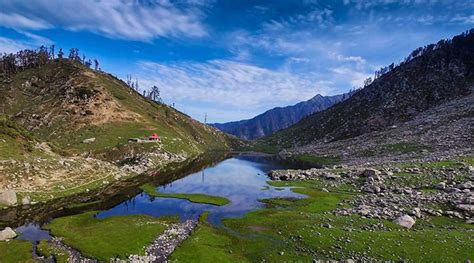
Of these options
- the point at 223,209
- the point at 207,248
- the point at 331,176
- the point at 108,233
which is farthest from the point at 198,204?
the point at 331,176

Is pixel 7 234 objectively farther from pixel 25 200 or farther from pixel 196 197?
pixel 196 197

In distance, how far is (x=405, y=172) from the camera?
3076 inches

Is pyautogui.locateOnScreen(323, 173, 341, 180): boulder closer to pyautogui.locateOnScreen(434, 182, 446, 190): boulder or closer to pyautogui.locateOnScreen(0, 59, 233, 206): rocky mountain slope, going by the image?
pyautogui.locateOnScreen(434, 182, 446, 190): boulder

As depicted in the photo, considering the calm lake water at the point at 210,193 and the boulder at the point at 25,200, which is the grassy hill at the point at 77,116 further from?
the boulder at the point at 25,200

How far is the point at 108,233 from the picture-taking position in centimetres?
4675

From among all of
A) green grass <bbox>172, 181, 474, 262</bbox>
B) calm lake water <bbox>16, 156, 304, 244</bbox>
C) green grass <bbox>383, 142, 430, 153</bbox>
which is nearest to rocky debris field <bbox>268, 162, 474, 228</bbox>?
green grass <bbox>172, 181, 474, 262</bbox>

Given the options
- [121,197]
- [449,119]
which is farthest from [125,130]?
[449,119]

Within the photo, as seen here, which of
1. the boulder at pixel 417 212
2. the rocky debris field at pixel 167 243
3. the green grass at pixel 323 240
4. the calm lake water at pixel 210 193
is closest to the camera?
the green grass at pixel 323 240

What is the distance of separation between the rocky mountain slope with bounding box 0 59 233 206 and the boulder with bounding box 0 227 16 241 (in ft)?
58.6

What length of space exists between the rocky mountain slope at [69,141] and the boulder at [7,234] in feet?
58.6

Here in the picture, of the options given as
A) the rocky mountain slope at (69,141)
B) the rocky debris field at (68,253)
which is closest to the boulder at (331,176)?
the rocky mountain slope at (69,141)

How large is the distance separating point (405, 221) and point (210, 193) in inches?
1725

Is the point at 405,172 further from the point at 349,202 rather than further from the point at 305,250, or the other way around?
the point at 305,250

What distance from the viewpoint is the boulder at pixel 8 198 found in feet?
192
